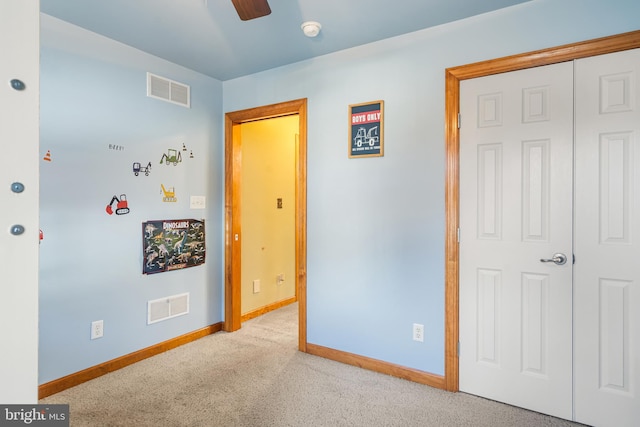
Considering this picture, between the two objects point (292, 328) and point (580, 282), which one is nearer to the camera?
point (580, 282)

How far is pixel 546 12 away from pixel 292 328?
320 centimetres

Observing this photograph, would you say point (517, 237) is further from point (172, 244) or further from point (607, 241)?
point (172, 244)

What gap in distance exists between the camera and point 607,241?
194 centimetres

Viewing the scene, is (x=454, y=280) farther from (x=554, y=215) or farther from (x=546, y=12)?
(x=546, y=12)

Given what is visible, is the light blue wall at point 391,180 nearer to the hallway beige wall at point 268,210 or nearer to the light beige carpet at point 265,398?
the light beige carpet at point 265,398

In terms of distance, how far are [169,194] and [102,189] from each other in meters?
0.53

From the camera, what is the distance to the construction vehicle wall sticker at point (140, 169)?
2752 millimetres

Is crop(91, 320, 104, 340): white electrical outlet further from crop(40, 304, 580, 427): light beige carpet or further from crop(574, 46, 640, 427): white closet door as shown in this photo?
crop(574, 46, 640, 427): white closet door

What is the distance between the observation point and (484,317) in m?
2.27

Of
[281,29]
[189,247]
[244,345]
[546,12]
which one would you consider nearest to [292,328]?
[244,345]

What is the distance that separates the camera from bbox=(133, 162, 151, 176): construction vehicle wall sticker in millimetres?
2752

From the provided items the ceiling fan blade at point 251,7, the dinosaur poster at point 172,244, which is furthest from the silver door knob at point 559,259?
the dinosaur poster at point 172,244

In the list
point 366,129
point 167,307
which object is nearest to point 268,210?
point 167,307

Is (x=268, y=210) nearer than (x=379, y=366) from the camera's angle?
No
